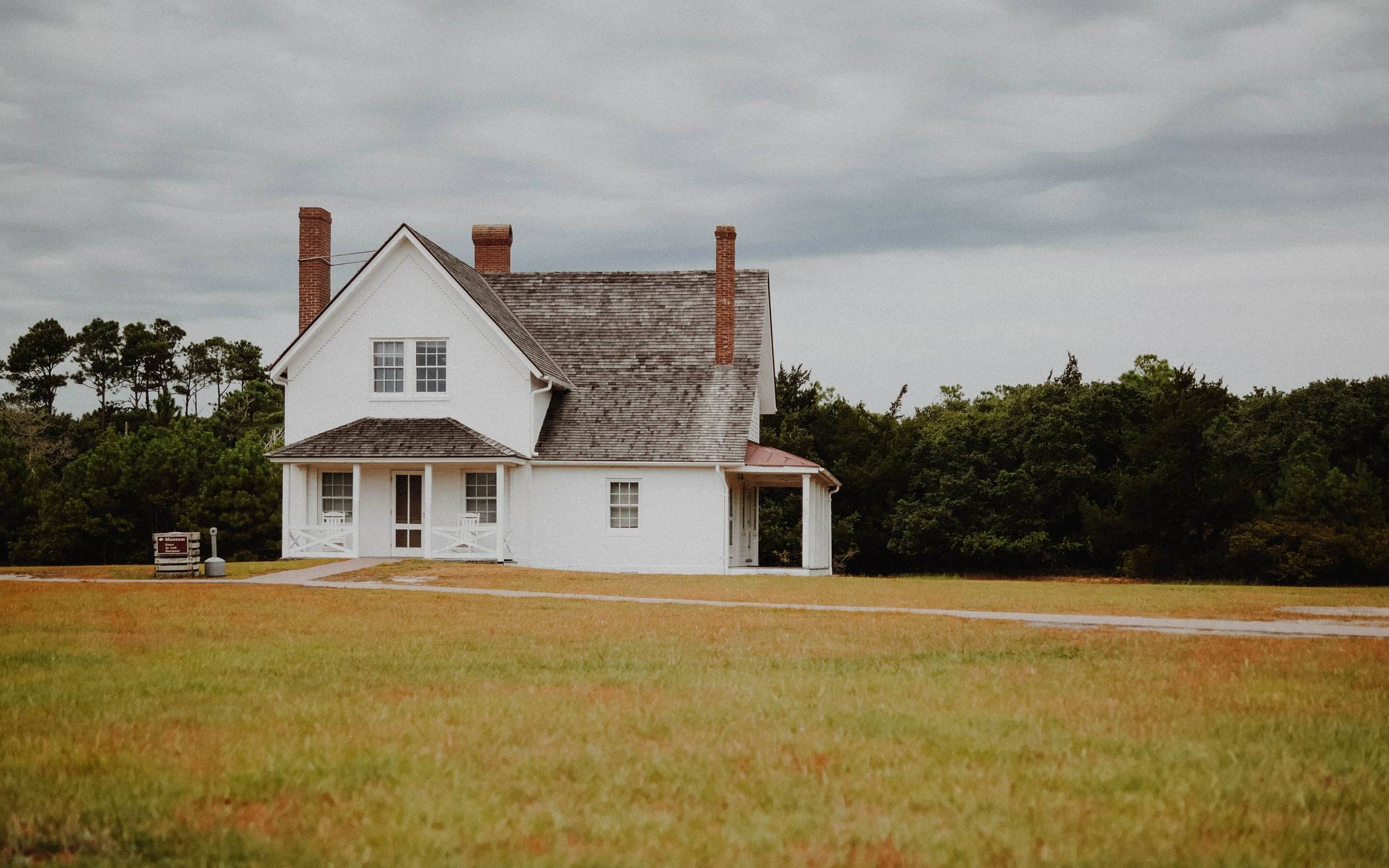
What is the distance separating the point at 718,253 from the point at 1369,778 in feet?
93.5

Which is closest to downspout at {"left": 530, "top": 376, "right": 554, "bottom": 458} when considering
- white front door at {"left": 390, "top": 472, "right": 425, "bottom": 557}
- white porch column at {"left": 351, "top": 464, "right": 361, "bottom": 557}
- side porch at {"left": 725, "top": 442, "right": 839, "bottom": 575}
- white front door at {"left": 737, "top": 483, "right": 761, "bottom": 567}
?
white front door at {"left": 390, "top": 472, "right": 425, "bottom": 557}

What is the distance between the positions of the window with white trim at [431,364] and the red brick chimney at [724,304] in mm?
7515

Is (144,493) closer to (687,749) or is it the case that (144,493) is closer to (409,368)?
(409,368)

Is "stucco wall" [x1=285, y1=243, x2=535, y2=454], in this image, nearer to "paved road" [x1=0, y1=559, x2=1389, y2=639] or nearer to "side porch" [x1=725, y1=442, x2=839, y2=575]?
"side porch" [x1=725, y1=442, x2=839, y2=575]

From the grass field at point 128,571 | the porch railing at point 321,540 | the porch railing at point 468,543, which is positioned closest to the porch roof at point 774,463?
the porch railing at point 468,543

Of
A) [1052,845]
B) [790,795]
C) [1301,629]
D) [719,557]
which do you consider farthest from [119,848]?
[719,557]

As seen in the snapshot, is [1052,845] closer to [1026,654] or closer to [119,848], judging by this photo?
[119,848]

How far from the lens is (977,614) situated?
17234 mm

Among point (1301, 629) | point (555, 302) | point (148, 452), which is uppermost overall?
point (555, 302)

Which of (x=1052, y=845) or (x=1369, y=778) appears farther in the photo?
(x=1369, y=778)

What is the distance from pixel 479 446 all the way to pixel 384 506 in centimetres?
352

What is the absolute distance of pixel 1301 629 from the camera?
15.4 meters

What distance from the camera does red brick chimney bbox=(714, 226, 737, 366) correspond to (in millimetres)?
34094

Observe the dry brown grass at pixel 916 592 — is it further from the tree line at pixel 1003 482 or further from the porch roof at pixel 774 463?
the tree line at pixel 1003 482
